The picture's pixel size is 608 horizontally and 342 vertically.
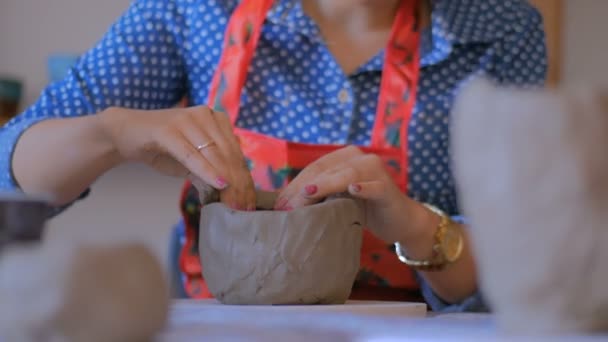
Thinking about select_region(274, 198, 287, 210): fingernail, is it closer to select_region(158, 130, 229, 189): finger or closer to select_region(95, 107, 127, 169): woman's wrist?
select_region(158, 130, 229, 189): finger

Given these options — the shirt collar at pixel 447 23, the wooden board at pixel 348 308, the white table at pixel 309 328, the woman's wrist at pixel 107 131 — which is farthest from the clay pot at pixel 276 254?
the shirt collar at pixel 447 23

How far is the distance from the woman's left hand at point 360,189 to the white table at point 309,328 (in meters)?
0.26

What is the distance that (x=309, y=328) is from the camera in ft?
1.50

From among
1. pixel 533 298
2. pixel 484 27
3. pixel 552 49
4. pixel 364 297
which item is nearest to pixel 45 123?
pixel 364 297

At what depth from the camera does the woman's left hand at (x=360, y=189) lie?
80cm

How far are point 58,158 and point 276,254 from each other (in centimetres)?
45

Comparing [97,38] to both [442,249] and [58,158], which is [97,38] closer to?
[58,158]

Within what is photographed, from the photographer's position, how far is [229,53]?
47.0 inches

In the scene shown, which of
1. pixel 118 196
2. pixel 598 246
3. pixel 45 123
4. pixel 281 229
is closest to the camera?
pixel 598 246

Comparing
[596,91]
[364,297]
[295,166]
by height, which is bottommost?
[364,297]

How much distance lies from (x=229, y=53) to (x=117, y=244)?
0.84 metres

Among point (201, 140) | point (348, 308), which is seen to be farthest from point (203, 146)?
point (348, 308)

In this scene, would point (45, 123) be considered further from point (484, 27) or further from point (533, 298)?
point (533, 298)

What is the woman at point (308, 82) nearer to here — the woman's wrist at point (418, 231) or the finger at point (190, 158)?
the woman's wrist at point (418, 231)
